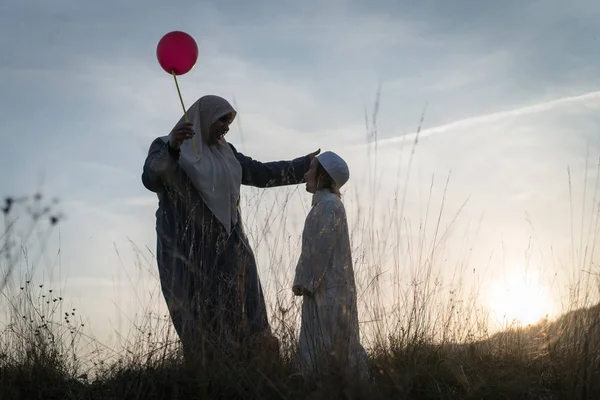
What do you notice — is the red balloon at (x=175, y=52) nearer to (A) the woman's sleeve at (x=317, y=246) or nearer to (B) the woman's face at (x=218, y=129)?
(B) the woman's face at (x=218, y=129)

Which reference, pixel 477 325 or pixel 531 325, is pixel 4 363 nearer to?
pixel 477 325

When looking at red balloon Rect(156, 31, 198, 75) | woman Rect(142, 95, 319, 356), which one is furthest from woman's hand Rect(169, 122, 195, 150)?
red balloon Rect(156, 31, 198, 75)

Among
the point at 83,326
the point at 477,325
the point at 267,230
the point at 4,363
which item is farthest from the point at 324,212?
the point at 4,363

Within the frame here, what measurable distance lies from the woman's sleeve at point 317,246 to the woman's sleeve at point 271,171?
0.71 meters

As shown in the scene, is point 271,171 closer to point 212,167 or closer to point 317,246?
point 212,167

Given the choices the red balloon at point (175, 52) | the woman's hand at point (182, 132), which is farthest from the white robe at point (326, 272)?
the red balloon at point (175, 52)

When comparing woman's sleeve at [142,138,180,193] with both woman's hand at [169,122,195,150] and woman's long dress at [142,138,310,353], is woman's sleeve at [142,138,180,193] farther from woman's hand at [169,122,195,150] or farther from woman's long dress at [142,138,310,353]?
woman's hand at [169,122,195,150]

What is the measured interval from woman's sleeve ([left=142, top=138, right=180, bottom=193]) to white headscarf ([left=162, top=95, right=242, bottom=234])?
0.38 ft

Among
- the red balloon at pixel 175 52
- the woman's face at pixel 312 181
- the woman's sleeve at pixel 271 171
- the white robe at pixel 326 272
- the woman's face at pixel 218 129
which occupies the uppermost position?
the red balloon at pixel 175 52

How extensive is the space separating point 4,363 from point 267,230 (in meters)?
1.70

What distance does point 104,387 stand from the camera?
12.1 ft

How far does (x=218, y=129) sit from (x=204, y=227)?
0.67 metres

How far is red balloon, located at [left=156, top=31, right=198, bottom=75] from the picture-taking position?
4.49 metres

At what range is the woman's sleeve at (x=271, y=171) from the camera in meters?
4.93
